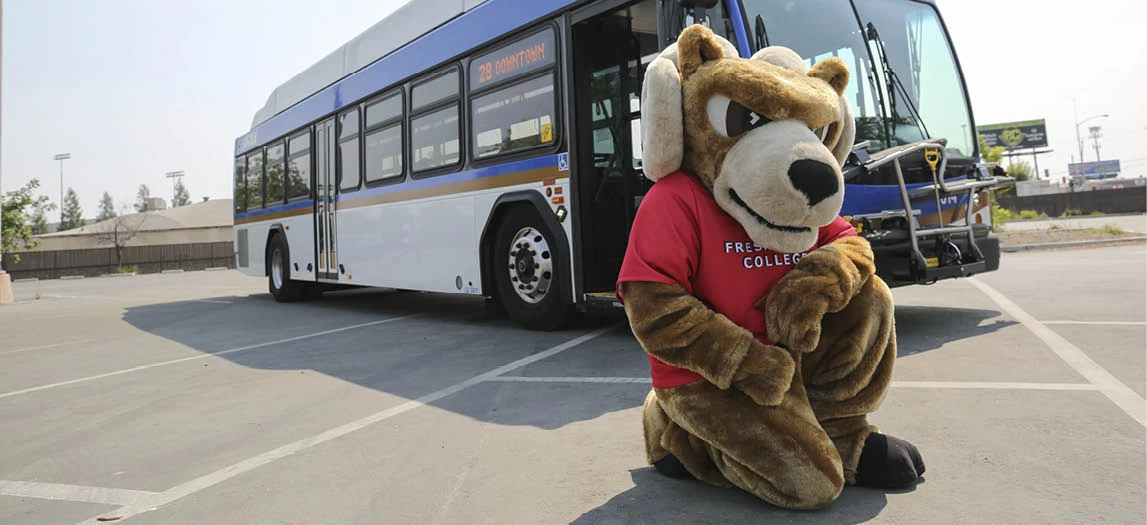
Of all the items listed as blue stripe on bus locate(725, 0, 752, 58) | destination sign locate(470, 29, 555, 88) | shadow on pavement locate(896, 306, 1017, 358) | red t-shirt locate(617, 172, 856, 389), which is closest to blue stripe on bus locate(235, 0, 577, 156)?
destination sign locate(470, 29, 555, 88)

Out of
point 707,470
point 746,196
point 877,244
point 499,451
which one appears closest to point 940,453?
point 707,470

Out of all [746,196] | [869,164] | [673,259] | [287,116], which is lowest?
[673,259]

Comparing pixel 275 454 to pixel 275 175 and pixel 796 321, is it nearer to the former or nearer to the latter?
pixel 796 321

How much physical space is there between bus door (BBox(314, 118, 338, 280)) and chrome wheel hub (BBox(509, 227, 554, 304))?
4.63 meters

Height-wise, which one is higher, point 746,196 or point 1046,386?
point 746,196

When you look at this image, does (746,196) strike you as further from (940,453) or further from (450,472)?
(450,472)

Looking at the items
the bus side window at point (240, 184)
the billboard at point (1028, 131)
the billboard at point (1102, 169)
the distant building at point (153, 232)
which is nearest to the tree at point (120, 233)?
the distant building at point (153, 232)

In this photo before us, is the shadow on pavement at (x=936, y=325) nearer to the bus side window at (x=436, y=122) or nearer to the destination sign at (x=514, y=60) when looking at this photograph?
the destination sign at (x=514, y=60)

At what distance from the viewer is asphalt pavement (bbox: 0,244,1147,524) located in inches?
113

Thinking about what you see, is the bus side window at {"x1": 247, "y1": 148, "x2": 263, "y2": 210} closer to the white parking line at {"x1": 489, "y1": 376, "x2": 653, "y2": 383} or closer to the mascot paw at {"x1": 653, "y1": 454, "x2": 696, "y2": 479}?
the white parking line at {"x1": 489, "y1": 376, "x2": 653, "y2": 383}

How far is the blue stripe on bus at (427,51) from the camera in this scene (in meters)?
7.57

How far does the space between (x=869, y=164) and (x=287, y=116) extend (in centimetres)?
1019

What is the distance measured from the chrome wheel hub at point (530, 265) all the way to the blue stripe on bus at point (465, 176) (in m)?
0.62

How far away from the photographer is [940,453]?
3.30 m
